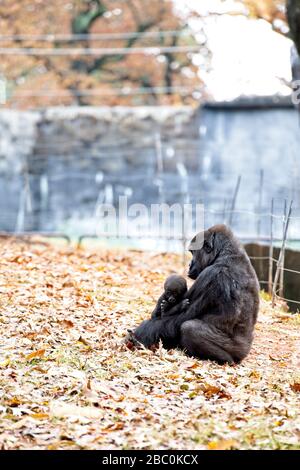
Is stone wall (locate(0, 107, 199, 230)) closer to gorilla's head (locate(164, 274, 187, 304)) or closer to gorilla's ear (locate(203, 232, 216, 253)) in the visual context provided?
gorilla's ear (locate(203, 232, 216, 253))

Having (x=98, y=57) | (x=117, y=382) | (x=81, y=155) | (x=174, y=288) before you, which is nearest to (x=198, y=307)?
(x=174, y=288)

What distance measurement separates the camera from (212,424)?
17.8 feet

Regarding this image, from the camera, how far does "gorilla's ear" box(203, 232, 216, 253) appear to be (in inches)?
308

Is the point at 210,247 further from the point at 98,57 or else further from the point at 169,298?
the point at 98,57

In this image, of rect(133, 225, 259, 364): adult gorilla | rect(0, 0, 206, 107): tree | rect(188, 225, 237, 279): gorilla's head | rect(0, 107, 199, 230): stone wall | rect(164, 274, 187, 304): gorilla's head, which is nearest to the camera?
rect(133, 225, 259, 364): adult gorilla

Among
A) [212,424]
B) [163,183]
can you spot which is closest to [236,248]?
[212,424]

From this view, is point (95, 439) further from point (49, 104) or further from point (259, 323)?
point (49, 104)

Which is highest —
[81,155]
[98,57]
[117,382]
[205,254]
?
[98,57]

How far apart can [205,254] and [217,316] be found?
0.73 metres

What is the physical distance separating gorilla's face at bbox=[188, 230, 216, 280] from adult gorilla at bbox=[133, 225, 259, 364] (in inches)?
5.0

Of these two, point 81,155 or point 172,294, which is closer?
point 172,294

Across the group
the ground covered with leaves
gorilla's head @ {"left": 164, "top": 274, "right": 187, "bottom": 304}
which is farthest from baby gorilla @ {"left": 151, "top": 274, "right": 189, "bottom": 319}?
the ground covered with leaves

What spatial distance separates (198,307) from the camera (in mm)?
7434
